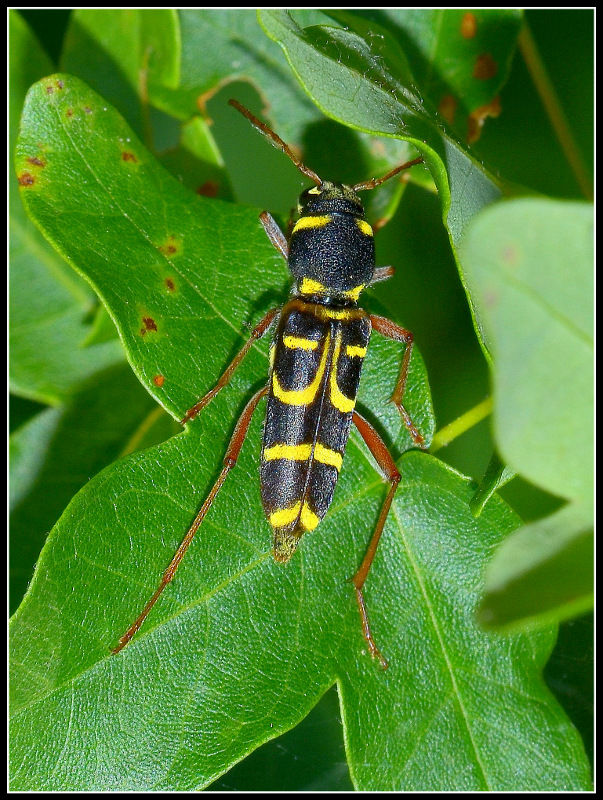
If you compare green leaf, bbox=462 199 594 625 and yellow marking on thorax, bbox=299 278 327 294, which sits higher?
green leaf, bbox=462 199 594 625

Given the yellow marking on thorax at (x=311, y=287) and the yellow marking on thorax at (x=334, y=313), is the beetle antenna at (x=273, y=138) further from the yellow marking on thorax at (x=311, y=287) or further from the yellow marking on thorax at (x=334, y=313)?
the yellow marking on thorax at (x=334, y=313)

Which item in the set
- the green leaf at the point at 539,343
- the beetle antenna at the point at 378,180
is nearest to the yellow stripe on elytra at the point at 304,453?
the beetle antenna at the point at 378,180

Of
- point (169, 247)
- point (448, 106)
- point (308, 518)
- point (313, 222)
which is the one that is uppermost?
point (448, 106)

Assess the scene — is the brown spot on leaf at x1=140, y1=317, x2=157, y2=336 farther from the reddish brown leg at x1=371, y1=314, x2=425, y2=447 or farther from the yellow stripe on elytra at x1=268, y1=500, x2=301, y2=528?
the reddish brown leg at x1=371, y1=314, x2=425, y2=447

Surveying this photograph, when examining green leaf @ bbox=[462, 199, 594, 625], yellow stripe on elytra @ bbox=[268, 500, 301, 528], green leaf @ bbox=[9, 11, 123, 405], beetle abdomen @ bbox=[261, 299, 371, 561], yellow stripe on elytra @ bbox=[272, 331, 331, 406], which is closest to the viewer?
green leaf @ bbox=[462, 199, 594, 625]

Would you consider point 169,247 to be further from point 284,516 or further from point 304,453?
point 284,516

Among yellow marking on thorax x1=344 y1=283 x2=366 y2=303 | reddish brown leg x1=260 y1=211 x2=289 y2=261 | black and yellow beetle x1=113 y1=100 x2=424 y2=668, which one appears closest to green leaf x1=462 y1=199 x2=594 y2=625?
black and yellow beetle x1=113 y1=100 x2=424 y2=668

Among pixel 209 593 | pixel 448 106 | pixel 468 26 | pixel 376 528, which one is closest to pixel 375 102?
pixel 448 106
